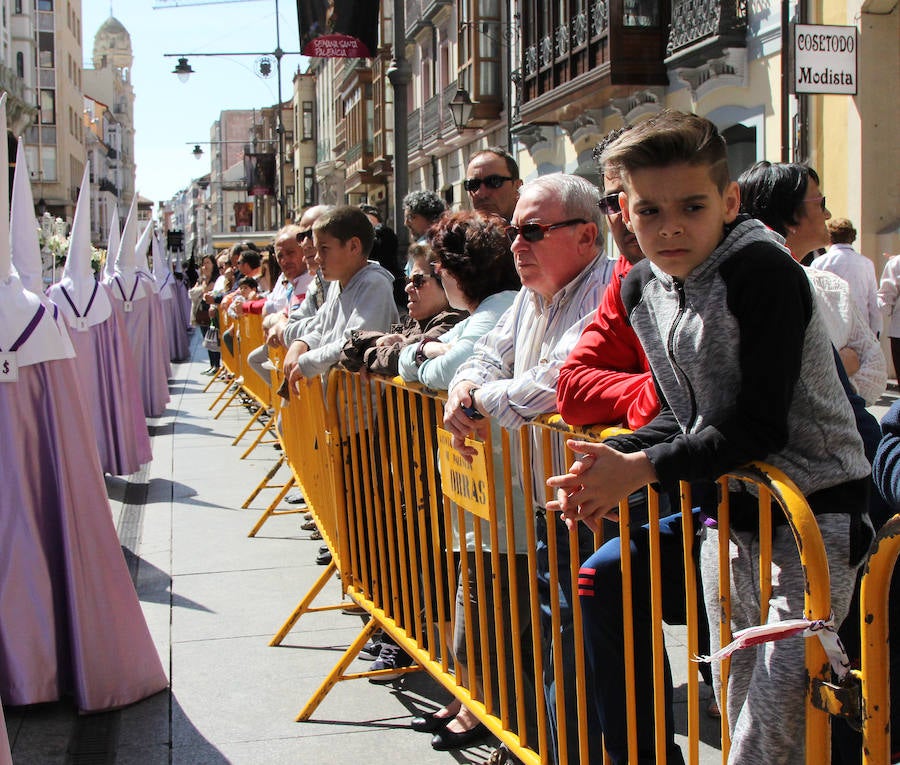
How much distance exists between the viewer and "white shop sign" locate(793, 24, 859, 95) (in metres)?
11.1

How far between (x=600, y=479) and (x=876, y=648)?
1.99ft

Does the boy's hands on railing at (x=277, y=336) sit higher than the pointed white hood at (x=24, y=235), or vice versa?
the pointed white hood at (x=24, y=235)

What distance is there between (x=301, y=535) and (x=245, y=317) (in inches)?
214

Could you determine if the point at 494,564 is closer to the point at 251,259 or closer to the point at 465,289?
the point at 465,289

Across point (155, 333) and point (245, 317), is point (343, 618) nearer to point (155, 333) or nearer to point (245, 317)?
point (245, 317)

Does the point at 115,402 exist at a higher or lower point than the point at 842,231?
lower

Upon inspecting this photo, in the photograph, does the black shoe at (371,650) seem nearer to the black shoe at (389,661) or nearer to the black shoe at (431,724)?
the black shoe at (389,661)

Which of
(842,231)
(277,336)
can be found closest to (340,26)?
(842,231)

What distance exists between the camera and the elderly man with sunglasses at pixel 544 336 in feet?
10.5

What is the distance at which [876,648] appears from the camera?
74.2 inches

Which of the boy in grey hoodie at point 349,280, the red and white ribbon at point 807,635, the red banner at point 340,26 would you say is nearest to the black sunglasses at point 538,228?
the red and white ribbon at point 807,635

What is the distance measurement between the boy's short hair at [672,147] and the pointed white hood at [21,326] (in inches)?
120

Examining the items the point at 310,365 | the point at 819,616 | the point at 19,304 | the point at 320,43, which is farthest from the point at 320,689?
the point at 320,43

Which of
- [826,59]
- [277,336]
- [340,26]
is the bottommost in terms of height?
[277,336]
